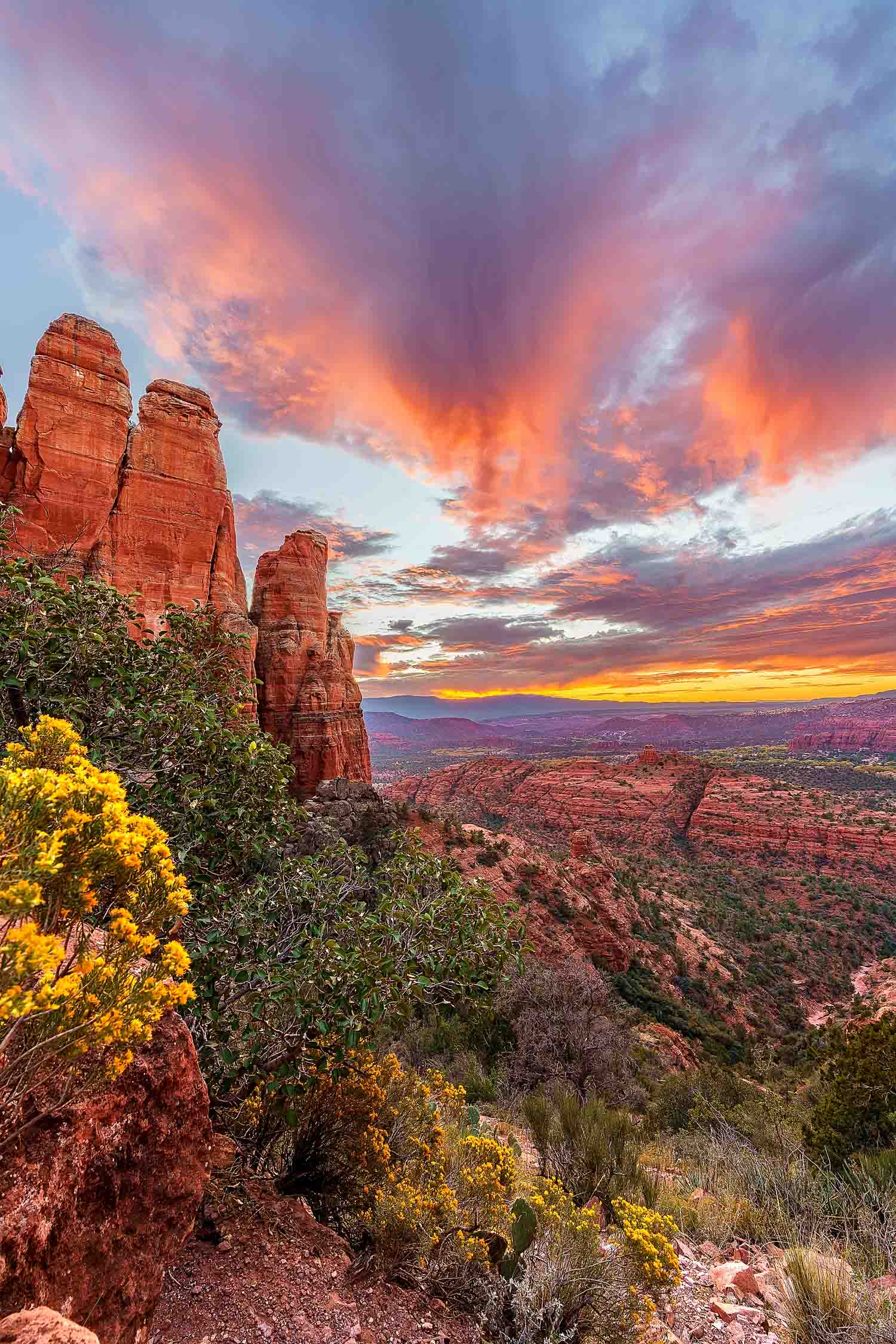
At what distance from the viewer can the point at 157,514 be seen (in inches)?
813

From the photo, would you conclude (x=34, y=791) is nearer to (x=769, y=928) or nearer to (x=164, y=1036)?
(x=164, y=1036)

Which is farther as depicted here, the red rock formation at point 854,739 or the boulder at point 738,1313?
the red rock formation at point 854,739

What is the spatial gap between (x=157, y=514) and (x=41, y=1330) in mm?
23825

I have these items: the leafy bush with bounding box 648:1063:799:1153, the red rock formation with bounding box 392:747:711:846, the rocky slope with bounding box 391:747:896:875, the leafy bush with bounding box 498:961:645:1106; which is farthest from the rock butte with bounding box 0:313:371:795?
the red rock formation with bounding box 392:747:711:846

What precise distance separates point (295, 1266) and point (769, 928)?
40735 millimetres

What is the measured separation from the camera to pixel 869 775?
86.9 metres

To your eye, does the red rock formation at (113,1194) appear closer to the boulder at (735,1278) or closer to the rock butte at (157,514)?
the boulder at (735,1278)

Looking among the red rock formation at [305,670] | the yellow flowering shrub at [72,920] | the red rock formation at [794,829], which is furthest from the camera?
the red rock formation at [794,829]

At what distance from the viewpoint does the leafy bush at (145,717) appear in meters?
4.44

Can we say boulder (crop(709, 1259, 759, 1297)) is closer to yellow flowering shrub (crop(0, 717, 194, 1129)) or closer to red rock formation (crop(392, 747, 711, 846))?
yellow flowering shrub (crop(0, 717, 194, 1129))

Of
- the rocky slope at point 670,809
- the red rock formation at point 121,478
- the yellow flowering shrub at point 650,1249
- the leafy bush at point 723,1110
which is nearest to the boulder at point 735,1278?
the yellow flowering shrub at point 650,1249

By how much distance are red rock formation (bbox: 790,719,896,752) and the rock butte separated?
16265 centimetres

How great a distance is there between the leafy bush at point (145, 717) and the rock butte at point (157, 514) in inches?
402

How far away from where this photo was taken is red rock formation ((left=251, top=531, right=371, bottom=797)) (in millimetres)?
26344
